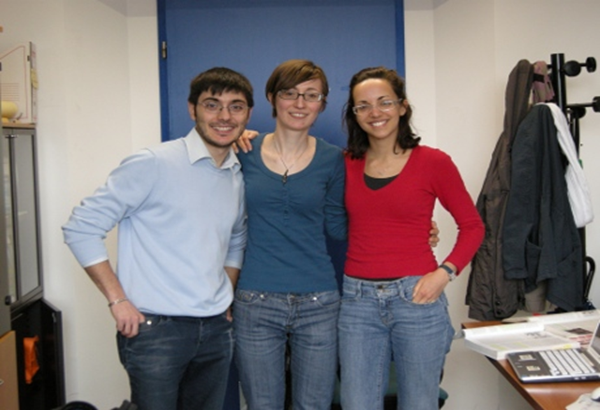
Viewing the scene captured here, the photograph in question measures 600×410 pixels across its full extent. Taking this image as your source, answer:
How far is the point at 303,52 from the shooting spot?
8.91 feet

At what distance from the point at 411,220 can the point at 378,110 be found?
14.2 inches

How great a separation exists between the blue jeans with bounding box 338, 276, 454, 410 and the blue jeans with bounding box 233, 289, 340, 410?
0.06 meters

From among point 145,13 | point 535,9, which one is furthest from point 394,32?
point 145,13

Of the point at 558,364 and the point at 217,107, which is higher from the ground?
the point at 217,107

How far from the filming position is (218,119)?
169 cm

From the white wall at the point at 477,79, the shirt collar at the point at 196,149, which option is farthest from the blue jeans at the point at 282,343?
the white wall at the point at 477,79

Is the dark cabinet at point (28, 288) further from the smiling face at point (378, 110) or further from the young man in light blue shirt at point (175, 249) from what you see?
the smiling face at point (378, 110)

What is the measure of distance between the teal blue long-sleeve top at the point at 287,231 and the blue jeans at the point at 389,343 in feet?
0.49

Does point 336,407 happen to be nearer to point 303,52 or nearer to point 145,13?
point 303,52

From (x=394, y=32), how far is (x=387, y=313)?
1592 millimetres

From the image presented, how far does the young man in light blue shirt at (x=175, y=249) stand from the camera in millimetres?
1554

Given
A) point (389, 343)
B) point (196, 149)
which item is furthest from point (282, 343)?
point (196, 149)

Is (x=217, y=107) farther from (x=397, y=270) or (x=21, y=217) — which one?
(x=21, y=217)

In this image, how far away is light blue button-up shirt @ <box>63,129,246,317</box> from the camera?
1543 millimetres
